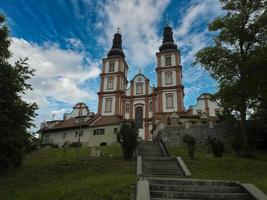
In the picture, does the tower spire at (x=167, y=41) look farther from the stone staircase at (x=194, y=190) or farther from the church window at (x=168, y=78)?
the stone staircase at (x=194, y=190)

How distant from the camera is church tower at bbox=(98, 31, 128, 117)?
47625 millimetres

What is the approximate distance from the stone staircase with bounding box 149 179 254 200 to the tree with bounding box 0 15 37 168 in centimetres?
825

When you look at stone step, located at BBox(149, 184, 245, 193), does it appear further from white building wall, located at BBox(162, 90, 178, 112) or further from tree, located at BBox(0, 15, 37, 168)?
white building wall, located at BBox(162, 90, 178, 112)

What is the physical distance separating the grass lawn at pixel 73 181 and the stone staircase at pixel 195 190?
3.51 feet

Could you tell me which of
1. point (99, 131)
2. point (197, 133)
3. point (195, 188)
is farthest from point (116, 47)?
point (195, 188)

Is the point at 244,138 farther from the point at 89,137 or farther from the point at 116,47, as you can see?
the point at 116,47

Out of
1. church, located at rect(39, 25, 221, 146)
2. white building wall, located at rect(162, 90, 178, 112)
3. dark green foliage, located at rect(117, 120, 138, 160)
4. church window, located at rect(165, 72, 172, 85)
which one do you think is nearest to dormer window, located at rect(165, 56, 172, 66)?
church, located at rect(39, 25, 221, 146)

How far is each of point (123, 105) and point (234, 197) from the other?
133 ft

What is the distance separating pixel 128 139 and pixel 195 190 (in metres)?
11.4

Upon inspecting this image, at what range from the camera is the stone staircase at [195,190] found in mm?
8531

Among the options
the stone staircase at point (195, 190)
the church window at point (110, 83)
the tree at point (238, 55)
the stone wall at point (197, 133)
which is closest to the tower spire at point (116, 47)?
the church window at point (110, 83)

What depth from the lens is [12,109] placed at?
14.2 metres

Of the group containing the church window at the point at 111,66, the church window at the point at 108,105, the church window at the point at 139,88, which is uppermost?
the church window at the point at 111,66

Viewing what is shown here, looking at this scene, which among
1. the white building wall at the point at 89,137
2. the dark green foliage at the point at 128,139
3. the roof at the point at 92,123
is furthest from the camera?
the roof at the point at 92,123
